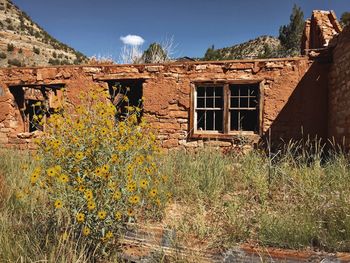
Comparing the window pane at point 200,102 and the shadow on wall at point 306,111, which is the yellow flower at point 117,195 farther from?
the window pane at point 200,102

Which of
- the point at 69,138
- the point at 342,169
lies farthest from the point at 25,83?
the point at 342,169

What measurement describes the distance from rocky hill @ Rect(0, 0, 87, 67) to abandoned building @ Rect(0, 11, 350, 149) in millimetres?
24663

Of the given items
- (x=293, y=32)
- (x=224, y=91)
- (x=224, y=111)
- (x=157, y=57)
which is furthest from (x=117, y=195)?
(x=293, y=32)

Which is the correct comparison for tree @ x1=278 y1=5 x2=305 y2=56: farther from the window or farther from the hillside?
the window

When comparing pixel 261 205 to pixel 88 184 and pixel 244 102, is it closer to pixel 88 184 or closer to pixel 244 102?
pixel 88 184

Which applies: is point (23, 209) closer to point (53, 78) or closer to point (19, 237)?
point (19, 237)

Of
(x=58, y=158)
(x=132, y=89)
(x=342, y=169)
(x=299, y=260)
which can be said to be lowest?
(x=299, y=260)

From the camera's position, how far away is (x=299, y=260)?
3.03 metres

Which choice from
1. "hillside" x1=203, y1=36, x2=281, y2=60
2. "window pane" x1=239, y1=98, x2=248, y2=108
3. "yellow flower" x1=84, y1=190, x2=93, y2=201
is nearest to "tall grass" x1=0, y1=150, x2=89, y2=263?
"yellow flower" x1=84, y1=190, x2=93, y2=201

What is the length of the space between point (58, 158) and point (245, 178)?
349 cm

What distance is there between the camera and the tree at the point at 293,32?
25.2 m

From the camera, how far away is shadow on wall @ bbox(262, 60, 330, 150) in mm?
8953

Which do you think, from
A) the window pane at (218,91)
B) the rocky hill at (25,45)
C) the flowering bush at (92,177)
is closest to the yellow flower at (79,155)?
the flowering bush at (92,177)

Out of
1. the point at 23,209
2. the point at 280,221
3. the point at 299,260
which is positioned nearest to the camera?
the point at 299,260
